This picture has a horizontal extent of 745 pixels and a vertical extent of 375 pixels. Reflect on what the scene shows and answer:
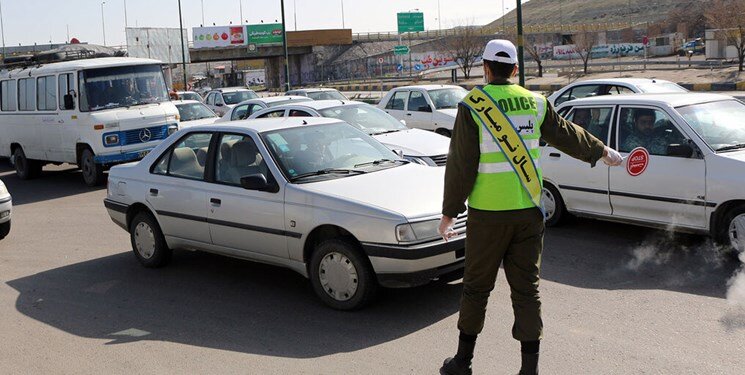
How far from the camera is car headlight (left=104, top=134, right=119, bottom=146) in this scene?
15031 mm

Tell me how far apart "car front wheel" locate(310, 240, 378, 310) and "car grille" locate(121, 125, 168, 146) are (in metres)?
9.90

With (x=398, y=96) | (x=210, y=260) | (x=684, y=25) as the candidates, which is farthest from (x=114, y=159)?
(x=684, y=25)

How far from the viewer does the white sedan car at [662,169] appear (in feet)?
23.4

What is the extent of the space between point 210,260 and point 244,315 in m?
2.12

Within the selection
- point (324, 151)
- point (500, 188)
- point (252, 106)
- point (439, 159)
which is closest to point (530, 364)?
point (500, 188)

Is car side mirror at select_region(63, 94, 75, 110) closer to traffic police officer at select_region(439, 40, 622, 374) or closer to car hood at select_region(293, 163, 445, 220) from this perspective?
car hood at select_region(293, 163, 445, 220)

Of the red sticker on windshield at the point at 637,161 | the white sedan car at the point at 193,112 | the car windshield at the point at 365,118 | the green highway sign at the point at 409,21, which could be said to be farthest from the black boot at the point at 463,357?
the green highway sign at the point at 409,21

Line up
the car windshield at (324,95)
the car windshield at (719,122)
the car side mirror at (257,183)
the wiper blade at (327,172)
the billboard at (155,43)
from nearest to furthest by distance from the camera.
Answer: the car side mirror at (257,183)
the wiper blade at (327,172)
the car windshield at (719,122)
the car windshield at (324,95)
the billboard at (155,43)

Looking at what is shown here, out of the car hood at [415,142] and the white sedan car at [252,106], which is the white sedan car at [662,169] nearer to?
the car hood at [415,142]

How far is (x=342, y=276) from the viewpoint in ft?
20.4

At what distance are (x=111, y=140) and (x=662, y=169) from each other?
35.5 feet

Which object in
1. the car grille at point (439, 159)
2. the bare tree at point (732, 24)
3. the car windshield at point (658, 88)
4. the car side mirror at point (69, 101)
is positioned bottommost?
the car grille at point (439, 159)

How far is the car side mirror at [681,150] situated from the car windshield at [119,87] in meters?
11.1

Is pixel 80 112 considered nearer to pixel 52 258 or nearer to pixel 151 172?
pixel 52 258
